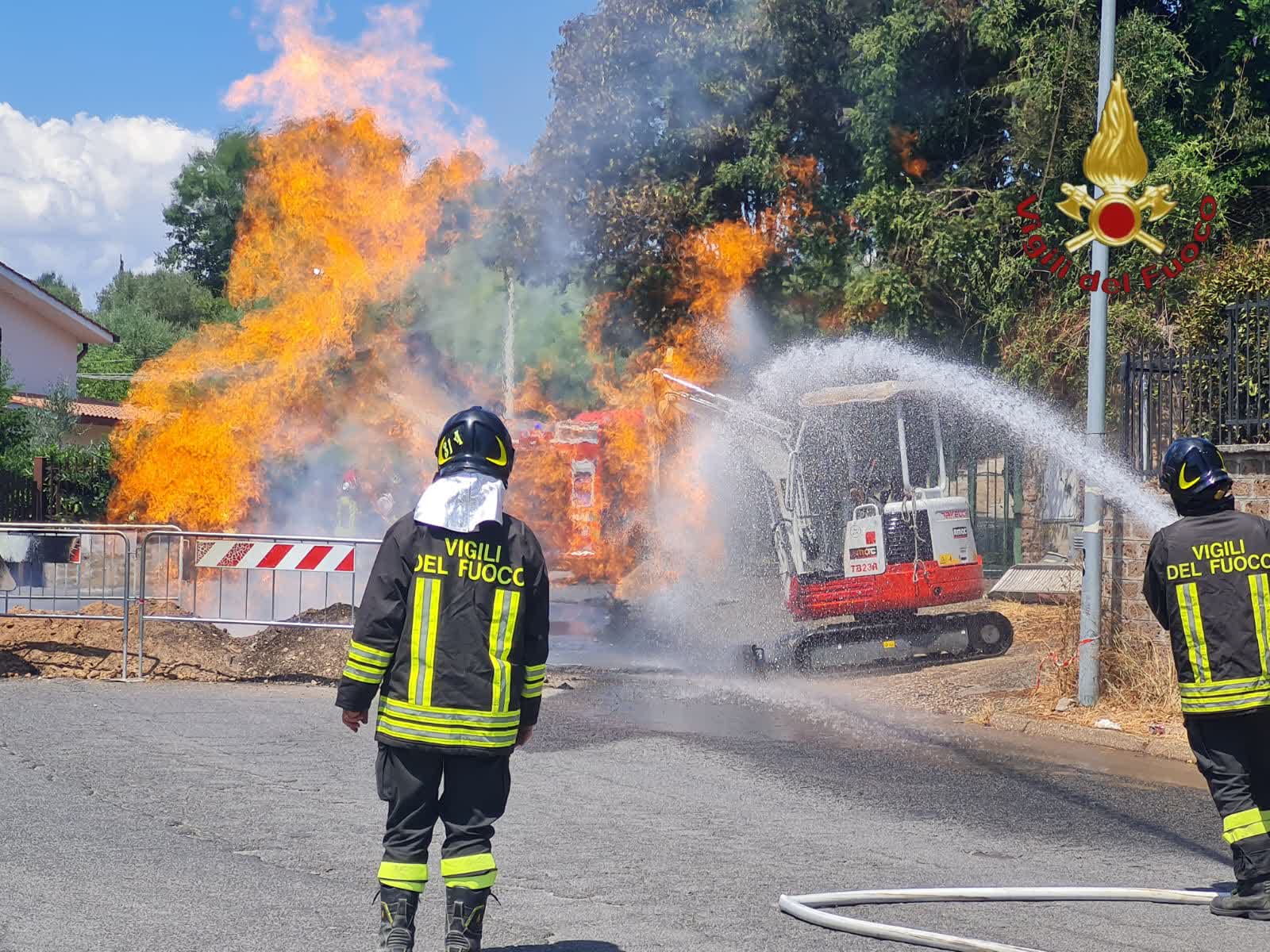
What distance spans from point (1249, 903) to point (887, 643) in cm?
788

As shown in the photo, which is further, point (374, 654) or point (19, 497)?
point (19, 497)

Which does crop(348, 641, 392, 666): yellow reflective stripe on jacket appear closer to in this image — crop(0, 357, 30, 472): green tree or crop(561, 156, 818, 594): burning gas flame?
crop(561, 156, 818, 594): burning gas flame

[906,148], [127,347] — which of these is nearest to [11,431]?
[906,148]

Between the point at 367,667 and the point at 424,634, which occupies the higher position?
the point at 424,634

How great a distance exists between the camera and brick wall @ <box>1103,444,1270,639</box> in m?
9.89

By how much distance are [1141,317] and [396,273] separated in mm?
11082

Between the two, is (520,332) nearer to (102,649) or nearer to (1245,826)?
(102,649)

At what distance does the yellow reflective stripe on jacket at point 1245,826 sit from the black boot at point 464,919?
2979 mm

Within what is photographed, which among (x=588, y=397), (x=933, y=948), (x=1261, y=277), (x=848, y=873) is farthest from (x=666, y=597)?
(x=588, y=397)

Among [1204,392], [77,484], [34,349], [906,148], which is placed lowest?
[1204,392]

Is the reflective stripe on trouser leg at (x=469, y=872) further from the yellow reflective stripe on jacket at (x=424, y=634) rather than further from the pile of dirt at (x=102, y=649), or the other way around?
the pile of dirt at (x=102, y=649)

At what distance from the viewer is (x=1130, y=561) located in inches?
421

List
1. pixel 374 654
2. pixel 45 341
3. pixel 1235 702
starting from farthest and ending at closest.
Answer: pixel 45 341 < pixel 1235 702 < pixel 374 654

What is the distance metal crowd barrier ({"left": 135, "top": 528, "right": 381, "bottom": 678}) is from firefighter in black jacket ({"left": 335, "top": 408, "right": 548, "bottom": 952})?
778 cm
